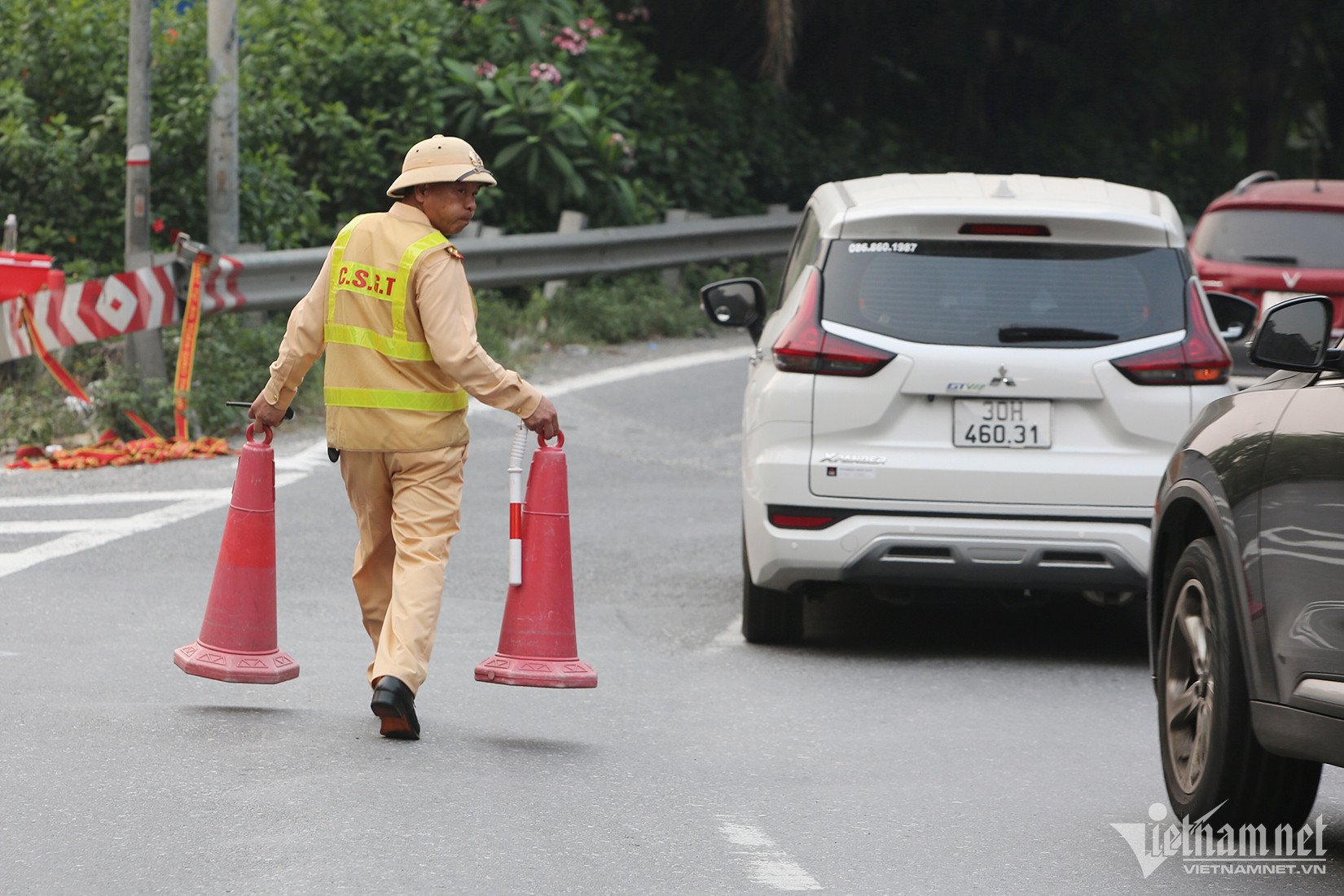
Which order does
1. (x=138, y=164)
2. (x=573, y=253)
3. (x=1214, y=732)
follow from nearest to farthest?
(x=1214, y=732) < (x=138, y=164) < (x=573, y=253)

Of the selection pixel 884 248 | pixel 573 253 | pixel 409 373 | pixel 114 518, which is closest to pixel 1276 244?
pixel 573 253

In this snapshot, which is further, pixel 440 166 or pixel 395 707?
pixel 440 166

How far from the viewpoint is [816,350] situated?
24.9 ft

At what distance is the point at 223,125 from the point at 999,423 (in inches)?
297

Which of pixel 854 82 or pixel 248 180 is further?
pixel 854 82

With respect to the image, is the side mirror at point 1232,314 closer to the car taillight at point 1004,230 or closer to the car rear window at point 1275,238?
the car taillight at point 1004,230

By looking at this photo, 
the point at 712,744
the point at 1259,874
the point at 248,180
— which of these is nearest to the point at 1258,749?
the point at 1259,874

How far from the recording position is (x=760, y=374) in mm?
7984

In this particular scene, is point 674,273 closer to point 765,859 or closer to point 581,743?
point 581,743

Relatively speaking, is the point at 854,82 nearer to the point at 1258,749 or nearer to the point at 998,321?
the point at 998,321

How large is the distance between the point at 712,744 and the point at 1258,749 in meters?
1.81

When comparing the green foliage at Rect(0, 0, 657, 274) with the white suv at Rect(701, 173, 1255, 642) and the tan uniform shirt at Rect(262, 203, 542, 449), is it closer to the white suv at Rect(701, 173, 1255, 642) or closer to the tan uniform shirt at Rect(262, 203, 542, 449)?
the white suv at Rect(701, 173, 1255, 642)

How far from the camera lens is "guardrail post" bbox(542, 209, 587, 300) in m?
17.1

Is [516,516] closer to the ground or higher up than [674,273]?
closer to the ground
